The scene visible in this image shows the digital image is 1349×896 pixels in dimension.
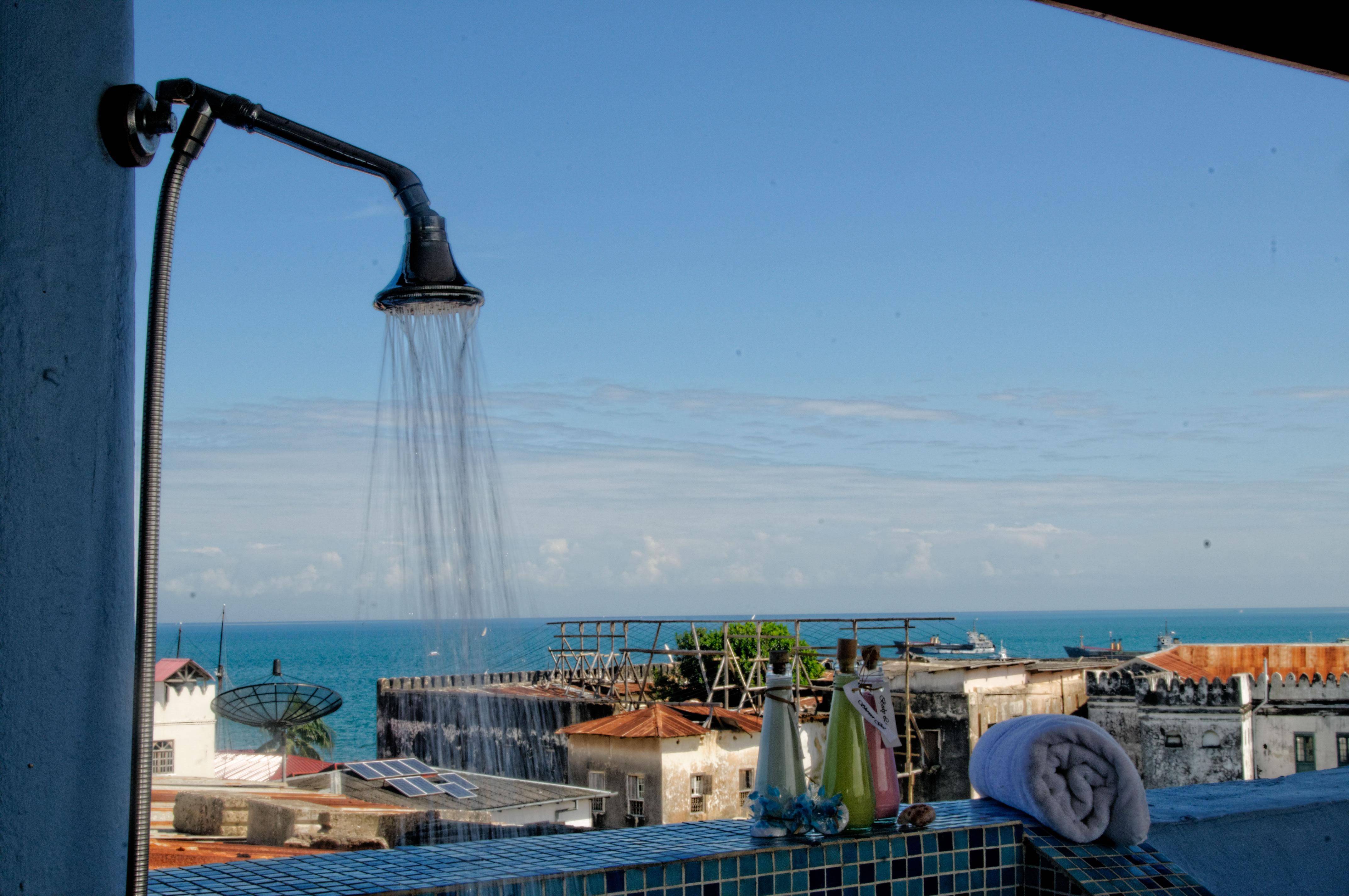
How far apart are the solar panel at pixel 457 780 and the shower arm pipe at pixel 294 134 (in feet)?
25.9

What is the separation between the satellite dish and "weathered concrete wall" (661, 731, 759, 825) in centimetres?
445

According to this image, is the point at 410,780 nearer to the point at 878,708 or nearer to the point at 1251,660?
the point at 878,708

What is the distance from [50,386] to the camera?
75 cm

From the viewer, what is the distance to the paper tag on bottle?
49.2 inches

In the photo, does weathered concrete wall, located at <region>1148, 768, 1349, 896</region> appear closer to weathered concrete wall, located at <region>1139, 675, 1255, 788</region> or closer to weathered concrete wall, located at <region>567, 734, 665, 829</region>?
weathered concrete wall, located at <region>567, 734, 665, 829</region>

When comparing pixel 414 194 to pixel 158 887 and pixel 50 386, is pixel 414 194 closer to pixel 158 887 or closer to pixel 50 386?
pixel 50 386

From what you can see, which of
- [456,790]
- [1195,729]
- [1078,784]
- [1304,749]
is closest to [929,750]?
[1195,729]

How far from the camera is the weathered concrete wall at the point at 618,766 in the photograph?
11.1 m

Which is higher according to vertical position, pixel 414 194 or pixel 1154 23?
pixel 1154 23

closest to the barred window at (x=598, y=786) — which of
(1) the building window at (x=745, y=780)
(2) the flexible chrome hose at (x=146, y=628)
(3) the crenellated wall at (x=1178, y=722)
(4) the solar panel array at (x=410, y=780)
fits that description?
(1) the building window at (x=745, y=780)

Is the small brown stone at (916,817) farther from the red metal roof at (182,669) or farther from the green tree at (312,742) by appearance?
the green tree at (312,742)

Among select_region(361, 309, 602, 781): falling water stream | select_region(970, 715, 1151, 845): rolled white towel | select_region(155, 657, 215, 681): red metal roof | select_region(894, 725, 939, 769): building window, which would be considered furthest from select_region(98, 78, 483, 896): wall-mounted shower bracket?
select_region(155, 657, 215, 681): red metal roof

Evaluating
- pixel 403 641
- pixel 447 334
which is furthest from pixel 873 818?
pixel 403 641

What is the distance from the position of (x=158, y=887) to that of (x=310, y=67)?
4.66 m
